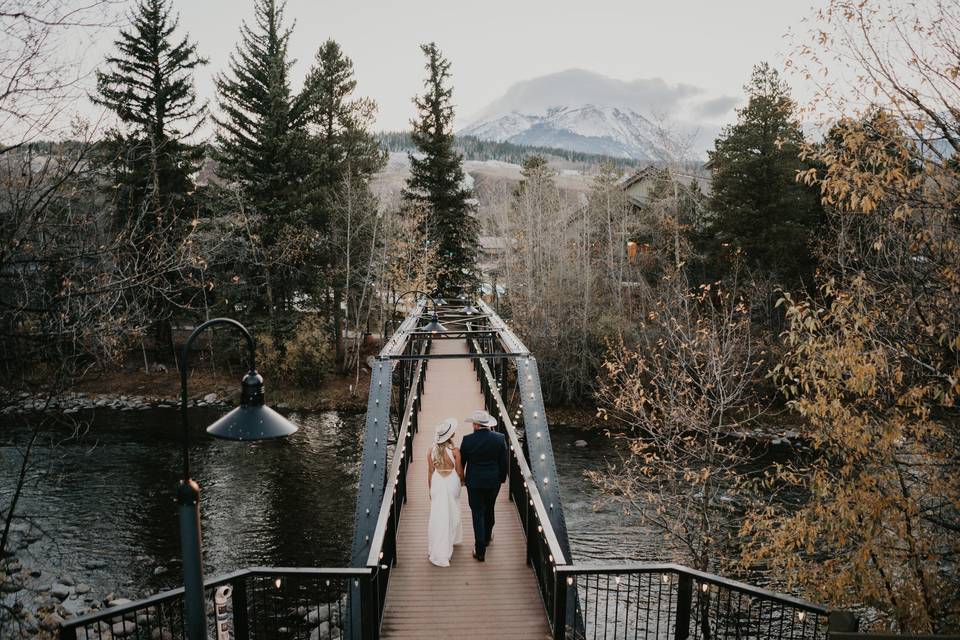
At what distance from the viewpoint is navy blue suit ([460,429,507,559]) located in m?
7.01

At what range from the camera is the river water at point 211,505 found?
14.0 m

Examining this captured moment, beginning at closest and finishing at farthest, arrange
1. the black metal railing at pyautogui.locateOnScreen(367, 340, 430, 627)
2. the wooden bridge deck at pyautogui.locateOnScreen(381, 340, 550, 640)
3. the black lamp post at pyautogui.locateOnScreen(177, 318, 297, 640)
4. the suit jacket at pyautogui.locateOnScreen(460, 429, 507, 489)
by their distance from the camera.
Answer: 1. the black lamp post at pyautogui.locateOnScreen(177, 318, 297, 640)
2. the black metal railing at pyautogui.locateOnScreen(367, 340, 430, 627)
3. the wooden bridge deck at pyautogui.locateOnScreen(381, 340, 550, 640)
4. the suit jacket at pyautogui.locateOnScreen(460, 429, 507, 489)


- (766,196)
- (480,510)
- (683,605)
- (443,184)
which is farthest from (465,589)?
(443,184)

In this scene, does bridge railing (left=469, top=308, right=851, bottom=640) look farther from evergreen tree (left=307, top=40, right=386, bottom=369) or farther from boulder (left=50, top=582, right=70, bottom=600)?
evergreen tree (left=307, top=40, right=386, bottom=369)

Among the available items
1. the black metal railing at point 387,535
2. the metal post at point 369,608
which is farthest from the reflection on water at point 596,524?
the metal post at point 369,608

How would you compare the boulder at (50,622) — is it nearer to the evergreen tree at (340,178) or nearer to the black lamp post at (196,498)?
the black lamp post at (196,498)

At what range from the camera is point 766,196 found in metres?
26.1

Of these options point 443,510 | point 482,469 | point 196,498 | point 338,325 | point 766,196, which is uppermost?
point 766,196

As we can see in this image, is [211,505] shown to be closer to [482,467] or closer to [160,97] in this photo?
[482,467]

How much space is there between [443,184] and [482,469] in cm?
2967

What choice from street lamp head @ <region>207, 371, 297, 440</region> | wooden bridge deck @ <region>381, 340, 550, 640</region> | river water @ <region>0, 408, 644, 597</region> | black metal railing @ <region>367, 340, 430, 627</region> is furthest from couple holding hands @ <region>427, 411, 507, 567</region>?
river water @ <region>0, 408, 644, 597</region>

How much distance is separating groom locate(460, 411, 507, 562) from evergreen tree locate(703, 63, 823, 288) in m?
22.3

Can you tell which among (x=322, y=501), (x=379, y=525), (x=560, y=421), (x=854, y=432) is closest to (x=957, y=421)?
(x=854, y=432)

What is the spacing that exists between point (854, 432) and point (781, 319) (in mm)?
21958
